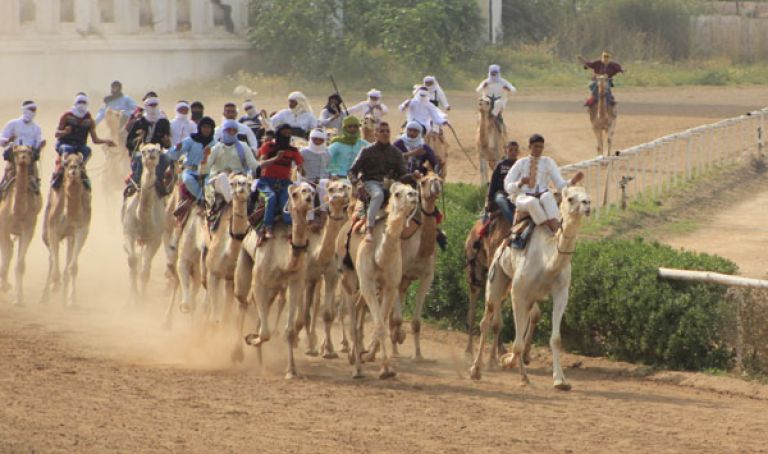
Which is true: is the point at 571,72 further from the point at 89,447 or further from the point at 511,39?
the point at 89,447

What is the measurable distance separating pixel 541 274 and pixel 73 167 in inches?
334

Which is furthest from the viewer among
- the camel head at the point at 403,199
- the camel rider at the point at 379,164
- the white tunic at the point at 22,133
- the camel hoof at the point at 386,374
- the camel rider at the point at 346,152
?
the white tunic at the point at 22,133

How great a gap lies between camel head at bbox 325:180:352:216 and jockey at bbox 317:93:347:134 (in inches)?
354

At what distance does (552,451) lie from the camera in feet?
47.2

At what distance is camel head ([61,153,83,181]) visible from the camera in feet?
76.4

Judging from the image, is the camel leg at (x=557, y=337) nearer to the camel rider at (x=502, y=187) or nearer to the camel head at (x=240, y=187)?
the camel rider at (x=502, y=187)

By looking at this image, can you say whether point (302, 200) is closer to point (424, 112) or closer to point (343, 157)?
point (343, 157)

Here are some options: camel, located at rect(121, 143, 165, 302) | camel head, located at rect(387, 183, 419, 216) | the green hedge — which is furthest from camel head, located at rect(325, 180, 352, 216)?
camel, located at rect(121, 143, 165, 302)

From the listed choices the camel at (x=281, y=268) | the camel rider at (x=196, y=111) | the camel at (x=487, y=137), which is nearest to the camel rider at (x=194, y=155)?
the camel at (x=281, y=268)

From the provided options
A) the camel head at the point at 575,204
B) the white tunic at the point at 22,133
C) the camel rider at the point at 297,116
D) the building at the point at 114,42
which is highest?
the building at the point at 114,42

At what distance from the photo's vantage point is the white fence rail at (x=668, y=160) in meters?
29.0

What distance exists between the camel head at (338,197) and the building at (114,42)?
3195 centimetres

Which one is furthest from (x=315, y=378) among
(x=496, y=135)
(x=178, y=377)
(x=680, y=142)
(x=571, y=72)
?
(x=571, y=72)

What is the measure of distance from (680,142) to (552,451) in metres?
24.7
